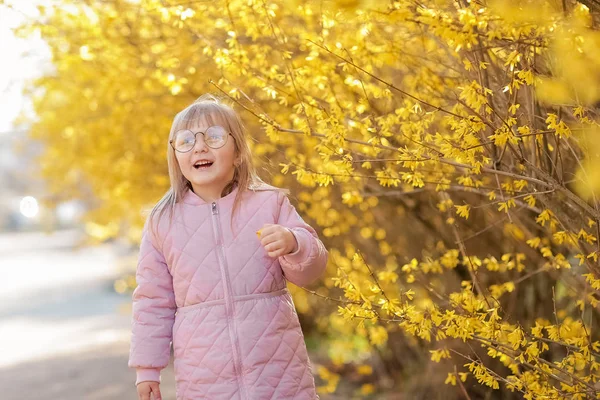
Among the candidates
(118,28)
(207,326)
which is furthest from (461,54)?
(118,28)

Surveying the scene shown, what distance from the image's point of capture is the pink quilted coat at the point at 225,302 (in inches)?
110

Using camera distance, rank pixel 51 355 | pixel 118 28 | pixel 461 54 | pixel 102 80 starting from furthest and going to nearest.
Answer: pixel 51 355 < pixel 102 80 < pixel 118 28 < pixel 461 54

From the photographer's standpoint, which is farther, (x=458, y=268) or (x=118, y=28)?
(x=118, y=28)

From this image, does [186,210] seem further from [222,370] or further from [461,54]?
[461,54]

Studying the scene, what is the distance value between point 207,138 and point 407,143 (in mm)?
1029

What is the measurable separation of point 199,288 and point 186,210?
0.27m

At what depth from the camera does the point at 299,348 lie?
9.48 ft

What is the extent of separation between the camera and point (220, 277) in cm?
284

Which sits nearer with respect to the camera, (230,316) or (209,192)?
(230,316)

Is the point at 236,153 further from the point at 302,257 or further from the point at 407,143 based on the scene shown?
the point at 407,143

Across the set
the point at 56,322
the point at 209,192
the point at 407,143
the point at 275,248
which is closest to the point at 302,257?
the point at 275,248

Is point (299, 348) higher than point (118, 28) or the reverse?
the reverse

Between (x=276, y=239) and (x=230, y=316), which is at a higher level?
(x=276, y=239)

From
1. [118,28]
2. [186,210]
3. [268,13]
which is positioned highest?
[118,28]
